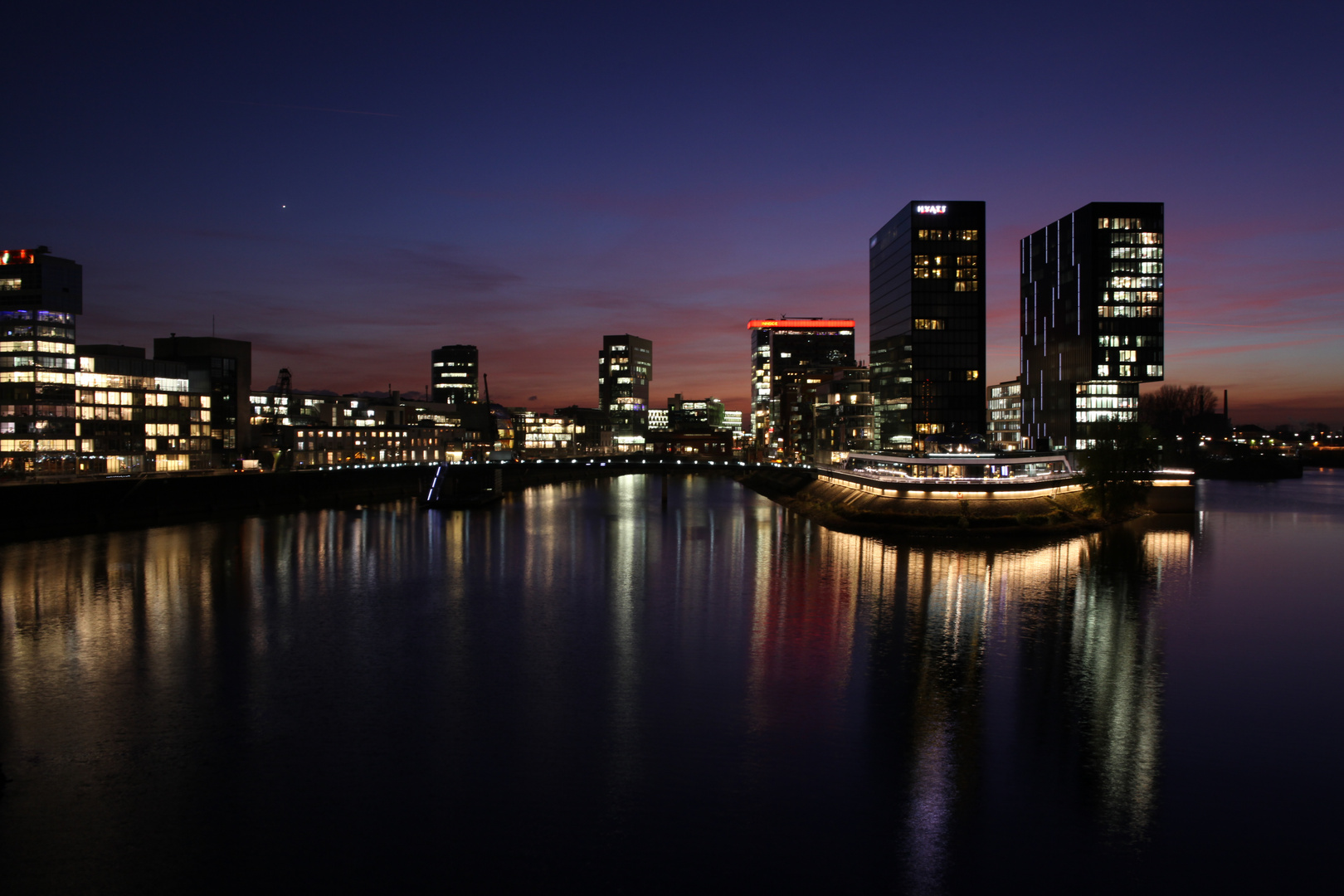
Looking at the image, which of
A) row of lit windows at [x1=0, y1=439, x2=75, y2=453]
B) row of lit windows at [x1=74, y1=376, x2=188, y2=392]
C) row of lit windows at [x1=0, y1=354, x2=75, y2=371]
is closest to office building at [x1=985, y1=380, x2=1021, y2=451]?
row of lit windows at [x1=74, y1=376, x2=188, y2=392]

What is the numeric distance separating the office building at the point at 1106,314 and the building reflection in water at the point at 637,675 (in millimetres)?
81847

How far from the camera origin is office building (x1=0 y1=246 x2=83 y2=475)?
284ft

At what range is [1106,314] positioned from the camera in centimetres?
12212

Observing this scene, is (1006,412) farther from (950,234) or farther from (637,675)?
(637,675)

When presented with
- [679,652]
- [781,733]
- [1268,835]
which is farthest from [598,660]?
[1268,835]

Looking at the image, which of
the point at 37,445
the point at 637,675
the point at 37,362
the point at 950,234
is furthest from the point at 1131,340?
the point at 37,445

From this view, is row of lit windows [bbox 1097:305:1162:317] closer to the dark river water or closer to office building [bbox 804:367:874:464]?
office building [bbox 804:367:874:464]

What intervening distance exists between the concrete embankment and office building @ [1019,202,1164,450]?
53.9 metres

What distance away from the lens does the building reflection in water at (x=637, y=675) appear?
17.0 m

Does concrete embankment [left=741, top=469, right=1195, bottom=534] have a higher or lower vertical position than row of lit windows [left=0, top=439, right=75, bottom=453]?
lower

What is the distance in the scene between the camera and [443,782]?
17.0 meters

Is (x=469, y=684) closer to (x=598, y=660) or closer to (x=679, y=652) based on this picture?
(x=598, y=660)

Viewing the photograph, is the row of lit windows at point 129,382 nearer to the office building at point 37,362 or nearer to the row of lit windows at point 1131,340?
the office building at point 37,362

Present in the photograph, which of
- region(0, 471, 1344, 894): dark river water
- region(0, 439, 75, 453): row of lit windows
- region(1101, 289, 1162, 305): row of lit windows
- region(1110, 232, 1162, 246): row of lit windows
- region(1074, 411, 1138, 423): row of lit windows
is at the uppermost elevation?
region(1110, 232, 1162, 246): row of lit windows
